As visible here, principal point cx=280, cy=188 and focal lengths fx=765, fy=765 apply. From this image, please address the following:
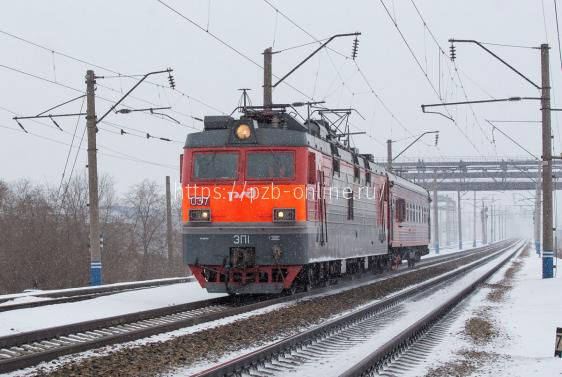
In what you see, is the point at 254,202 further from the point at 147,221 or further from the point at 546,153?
the point at 147,221

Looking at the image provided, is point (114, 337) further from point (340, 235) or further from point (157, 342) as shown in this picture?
point (340, 235)

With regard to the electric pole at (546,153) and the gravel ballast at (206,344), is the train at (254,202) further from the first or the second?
the electric pole at (546,153)

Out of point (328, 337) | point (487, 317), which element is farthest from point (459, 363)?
point (487, 317)

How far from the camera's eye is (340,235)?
19.5m

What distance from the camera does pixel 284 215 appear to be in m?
16.1

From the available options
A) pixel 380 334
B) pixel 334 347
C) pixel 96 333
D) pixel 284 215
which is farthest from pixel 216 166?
pixel 334 347

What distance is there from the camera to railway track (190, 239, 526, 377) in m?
8.55

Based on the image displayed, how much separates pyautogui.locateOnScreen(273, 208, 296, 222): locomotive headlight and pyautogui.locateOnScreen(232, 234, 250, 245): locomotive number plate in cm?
71

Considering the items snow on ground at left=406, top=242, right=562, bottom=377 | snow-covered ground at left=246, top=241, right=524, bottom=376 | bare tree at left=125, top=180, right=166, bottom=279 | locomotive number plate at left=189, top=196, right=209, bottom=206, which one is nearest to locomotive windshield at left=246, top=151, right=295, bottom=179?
locomotive number plate at left=189, top=196, right=209, bottom=206

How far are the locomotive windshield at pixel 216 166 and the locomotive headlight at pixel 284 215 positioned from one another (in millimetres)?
1257

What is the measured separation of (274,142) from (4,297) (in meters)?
7.73

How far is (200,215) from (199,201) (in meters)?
0.31

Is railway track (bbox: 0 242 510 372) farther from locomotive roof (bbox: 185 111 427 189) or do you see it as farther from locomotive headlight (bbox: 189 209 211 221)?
locomotive roof (bbox: 185 111 427 189)

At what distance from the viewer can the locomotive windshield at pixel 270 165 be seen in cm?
1636
